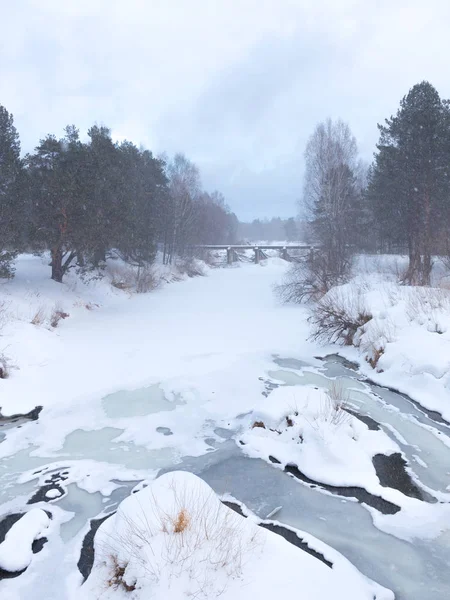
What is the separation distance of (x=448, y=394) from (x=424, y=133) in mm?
16579

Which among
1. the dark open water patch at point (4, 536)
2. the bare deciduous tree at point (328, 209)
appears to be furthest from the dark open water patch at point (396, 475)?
the bare deciduous tree at point (328, 209)

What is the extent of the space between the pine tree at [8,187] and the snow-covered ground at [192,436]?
2.31 meters

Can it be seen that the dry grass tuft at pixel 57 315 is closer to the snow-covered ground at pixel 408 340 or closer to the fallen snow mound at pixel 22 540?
the snow-covered ground at pixel 408 340

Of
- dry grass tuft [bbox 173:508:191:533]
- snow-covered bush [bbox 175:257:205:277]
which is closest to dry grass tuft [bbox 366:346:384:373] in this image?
dry grass tuft [bbox 173:508:191:533]

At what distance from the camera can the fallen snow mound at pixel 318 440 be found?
585 centimetres

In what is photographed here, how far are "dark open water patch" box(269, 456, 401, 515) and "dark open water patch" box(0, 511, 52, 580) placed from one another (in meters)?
3.28

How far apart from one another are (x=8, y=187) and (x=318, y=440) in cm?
1376

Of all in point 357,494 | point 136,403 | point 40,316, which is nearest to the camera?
point 357,494

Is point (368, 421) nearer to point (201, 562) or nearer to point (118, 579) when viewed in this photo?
point (201, 562)

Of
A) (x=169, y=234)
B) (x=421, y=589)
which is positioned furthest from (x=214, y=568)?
(x=169, y=234)

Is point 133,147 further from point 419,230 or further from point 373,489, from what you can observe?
point 373,489

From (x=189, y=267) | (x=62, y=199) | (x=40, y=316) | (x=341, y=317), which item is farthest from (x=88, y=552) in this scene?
(x=189, y=267)

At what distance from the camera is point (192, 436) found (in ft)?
23.8

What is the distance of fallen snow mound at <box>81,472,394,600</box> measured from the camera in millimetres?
Result: 3525
